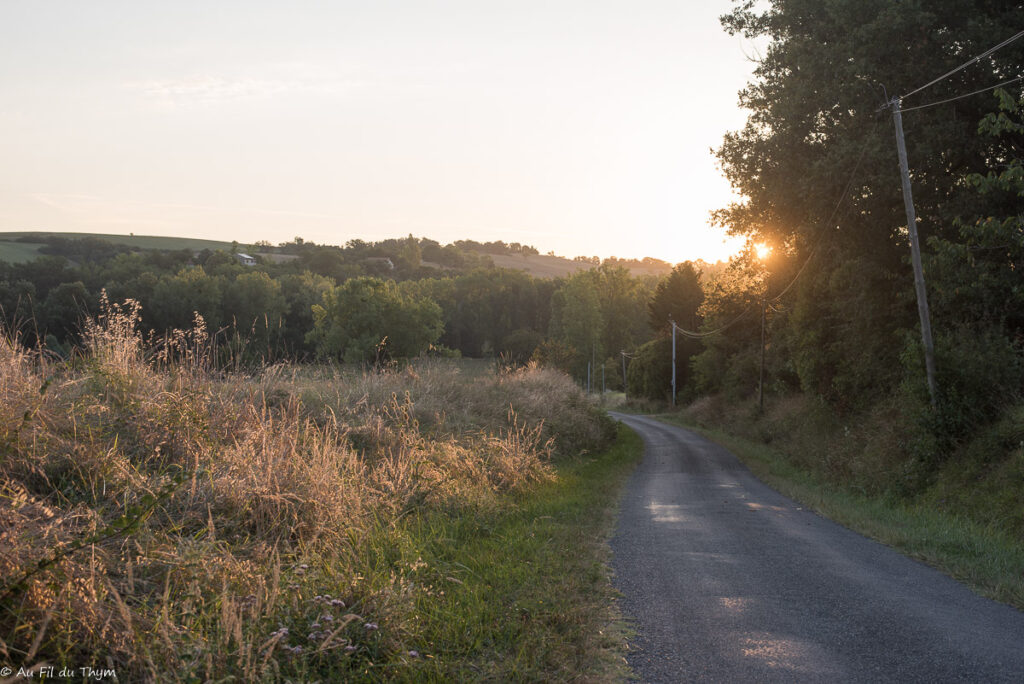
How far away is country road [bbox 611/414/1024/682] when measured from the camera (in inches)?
181

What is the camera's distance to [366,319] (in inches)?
2280

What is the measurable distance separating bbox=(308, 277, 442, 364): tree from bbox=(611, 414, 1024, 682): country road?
4855cm

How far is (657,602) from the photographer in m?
6.25

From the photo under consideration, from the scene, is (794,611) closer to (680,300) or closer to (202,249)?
(680,300)

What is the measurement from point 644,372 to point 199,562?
62.6m

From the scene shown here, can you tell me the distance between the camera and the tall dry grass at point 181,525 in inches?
139

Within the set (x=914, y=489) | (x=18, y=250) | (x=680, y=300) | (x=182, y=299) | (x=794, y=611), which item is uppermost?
(x=18, y=250)

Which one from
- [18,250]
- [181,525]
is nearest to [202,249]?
[18,250]

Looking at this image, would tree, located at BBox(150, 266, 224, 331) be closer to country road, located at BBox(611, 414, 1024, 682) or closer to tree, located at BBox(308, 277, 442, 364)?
country road, located at BBox(611, 414, 1024, 682)

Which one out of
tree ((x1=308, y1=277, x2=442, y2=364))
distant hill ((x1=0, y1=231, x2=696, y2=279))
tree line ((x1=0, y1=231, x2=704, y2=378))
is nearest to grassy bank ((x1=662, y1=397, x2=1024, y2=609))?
tree line ((x1=0, y1=231, x2=704, y2=378))

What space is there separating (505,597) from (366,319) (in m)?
53.7

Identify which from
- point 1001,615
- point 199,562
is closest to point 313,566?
point 199,562

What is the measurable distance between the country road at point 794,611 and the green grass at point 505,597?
0.33m

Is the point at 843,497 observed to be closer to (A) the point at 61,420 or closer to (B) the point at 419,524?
(B) the point at 419,524
